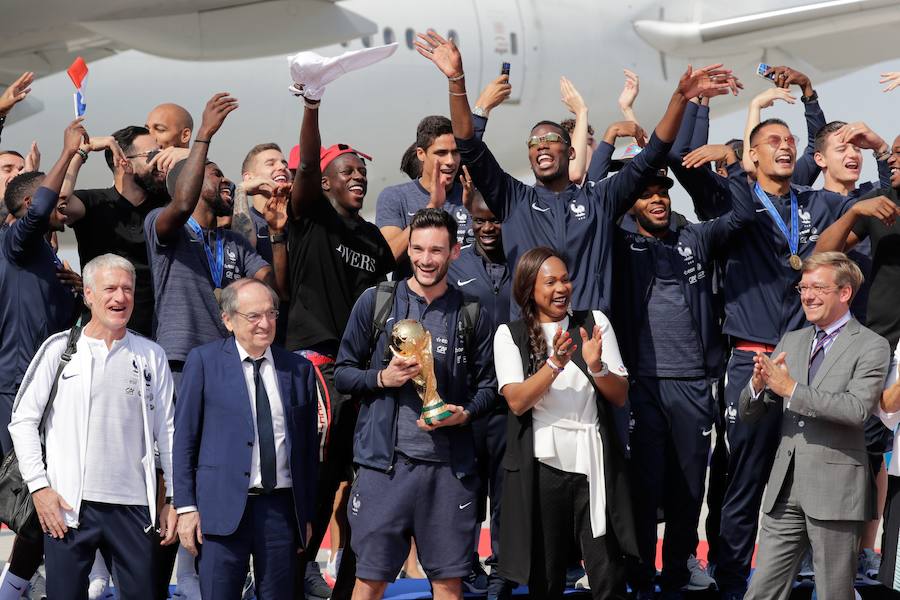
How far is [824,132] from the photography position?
710cm

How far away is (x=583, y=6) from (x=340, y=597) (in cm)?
1305

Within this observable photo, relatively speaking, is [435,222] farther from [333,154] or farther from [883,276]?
[883,276]

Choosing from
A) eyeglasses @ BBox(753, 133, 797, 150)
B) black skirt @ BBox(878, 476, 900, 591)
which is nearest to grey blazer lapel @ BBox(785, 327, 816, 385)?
black skirt @ BBox(878, 476, 900, 591)

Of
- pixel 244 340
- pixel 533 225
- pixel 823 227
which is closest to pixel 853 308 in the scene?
pixel 823 227

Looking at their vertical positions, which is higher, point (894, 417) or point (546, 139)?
point (546, 139)

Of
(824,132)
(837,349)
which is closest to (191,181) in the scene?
(837,349)

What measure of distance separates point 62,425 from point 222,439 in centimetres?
67

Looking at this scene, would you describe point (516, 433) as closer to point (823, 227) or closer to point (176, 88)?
point (823, 227)

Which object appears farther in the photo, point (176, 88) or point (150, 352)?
point (176, 88)

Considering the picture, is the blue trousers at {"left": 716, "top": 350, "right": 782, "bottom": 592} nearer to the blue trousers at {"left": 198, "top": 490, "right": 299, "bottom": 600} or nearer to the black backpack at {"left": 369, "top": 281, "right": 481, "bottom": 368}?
the black backpack at {"left": 369, "top": 281, "right": 481, "bottom": 368}

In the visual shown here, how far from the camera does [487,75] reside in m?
15.7

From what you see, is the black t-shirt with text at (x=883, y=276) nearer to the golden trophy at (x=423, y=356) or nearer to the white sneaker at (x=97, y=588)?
the golden trophy at (x=423, y=356)

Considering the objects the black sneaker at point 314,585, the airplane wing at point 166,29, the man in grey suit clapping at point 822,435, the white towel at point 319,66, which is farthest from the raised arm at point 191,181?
the airplane wing at point 166,29

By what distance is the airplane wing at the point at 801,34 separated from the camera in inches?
675
